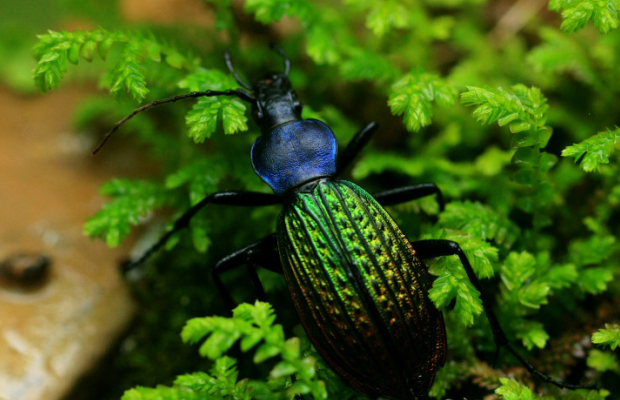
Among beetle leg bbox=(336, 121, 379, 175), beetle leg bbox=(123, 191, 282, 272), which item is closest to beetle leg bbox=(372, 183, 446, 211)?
beetle leg bbox=(336, 121, 379, 175)

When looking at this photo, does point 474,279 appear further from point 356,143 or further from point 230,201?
point 230,201

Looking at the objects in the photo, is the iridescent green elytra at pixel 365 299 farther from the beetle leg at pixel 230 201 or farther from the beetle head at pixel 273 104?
the beetle head at pixel 273 104

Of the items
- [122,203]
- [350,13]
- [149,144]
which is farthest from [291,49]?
[122,203]

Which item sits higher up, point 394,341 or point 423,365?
point 394,341

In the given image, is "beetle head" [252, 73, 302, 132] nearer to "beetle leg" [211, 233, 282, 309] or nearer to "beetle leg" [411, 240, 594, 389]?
"beetle leg" [211, 233, 282, 309]

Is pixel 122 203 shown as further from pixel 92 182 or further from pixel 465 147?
pixel 465 147
